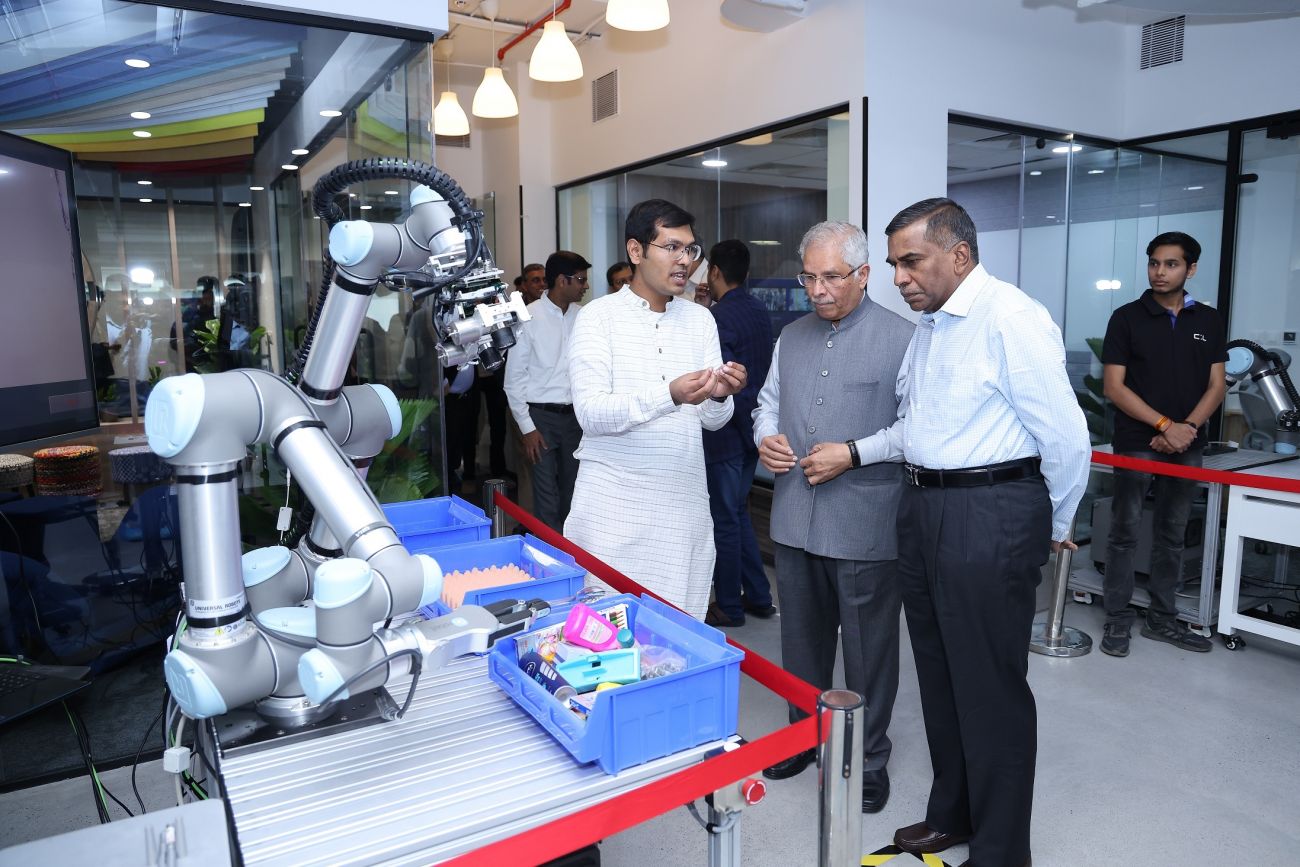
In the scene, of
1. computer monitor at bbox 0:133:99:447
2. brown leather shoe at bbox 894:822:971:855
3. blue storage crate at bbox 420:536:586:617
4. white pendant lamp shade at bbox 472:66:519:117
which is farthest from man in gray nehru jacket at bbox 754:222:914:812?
white pendant lamp shade at bbox 472:66:519:117

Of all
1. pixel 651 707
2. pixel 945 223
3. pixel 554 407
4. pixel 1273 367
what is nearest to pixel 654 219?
pixel 945 223

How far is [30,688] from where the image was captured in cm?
236

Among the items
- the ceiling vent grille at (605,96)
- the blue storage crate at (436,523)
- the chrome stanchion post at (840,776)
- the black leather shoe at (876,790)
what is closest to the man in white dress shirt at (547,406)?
the ceiling vent grille at (605,96)

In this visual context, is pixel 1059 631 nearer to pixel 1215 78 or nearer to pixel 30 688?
pixel 1215 78

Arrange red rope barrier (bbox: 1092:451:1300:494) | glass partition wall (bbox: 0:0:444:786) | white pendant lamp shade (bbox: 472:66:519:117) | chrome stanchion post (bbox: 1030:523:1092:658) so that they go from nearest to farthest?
1. glass partition wall (bbox: 0:0:444:786)
2. red rope barrier (bbox: 1092:451:1300:494)
3. chrome stanchion post (bbox: 1030:523:1092:658)
4. white pendant lamp shade (bbox: 472:66:519:117)

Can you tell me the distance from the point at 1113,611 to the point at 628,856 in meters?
2.74

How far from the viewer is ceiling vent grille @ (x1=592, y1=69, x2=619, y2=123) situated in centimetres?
648

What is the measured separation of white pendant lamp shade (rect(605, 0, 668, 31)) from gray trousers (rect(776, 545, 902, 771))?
2.70 m

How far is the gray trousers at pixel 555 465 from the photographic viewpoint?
16.2ft

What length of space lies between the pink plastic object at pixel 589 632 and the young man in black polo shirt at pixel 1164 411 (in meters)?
3.34

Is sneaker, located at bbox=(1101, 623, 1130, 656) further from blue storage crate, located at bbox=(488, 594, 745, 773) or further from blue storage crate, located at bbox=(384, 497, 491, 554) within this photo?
blue storage crate, located at bbox=(488, 594, 745, 773)

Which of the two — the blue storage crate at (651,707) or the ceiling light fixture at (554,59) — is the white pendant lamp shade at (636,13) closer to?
the ceiling light fixture at (554,59)

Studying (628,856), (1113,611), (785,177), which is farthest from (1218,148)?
(628,856)

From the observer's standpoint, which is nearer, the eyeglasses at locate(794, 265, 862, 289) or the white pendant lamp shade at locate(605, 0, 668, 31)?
the eyeglasses at locate(794, 265, 862, 289)
